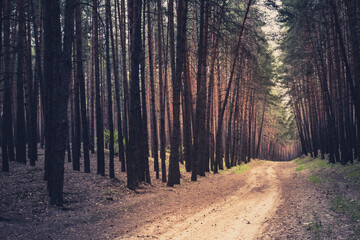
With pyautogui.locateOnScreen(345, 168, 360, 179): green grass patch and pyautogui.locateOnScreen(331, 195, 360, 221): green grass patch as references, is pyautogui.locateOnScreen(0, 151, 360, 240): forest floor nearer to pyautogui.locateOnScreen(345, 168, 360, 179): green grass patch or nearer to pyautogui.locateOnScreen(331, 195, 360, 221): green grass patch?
pyautogui.locateOnScreen(331, 195, 360, 221): green grass patch

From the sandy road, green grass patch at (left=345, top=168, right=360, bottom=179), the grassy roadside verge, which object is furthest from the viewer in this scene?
green grass patch at (left=345, top=168, right=360, bottom=179)

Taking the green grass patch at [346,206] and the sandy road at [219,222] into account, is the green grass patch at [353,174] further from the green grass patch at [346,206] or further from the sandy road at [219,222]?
the sandy road at [219,222]

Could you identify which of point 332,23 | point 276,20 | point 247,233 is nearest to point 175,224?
point 247,233

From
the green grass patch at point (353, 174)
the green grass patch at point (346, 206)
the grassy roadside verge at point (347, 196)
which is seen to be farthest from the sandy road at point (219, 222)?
the green grass patch at point (353, 174)

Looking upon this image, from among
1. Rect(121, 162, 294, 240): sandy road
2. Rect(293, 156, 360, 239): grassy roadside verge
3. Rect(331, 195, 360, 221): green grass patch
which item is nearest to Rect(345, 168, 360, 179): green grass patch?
Rect(293, 156, 360, 239): grassy roadside verge

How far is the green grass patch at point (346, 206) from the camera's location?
693cm

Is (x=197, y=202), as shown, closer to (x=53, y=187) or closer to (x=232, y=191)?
(x=232, y=191)

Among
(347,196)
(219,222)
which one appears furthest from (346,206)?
(219,222)

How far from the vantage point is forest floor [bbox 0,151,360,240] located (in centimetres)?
619

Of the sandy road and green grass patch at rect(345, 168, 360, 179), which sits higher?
the sandy road

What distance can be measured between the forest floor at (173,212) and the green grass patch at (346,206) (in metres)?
0.02

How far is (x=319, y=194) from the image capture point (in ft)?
33.8

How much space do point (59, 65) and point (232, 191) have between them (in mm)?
8143

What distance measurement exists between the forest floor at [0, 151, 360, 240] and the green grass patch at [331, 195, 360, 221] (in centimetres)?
2
